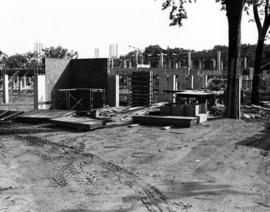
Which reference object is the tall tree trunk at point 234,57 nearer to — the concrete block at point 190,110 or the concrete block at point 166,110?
the concrete block at point 190,110

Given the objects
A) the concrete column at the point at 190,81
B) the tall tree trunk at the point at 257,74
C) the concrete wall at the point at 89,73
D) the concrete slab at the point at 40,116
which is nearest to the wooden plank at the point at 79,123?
the concrete slab at the point at 40,116

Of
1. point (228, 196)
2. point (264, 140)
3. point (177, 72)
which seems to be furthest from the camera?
point (177, 72)

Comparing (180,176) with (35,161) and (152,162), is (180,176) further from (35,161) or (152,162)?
(35,161)

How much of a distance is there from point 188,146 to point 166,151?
3.05 feet

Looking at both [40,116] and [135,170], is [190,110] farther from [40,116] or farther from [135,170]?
[135,170]

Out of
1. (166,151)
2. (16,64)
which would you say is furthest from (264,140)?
(16,64)

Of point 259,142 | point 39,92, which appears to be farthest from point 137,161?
point 39,92

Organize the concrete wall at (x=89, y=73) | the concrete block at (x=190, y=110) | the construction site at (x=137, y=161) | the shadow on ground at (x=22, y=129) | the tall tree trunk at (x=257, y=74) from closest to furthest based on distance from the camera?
the construction site at (x=137, y=161) → the shadow on ground at (x=22, y=129) → the concrete block at (x=190, y=110) → the tall tree trunk at (x=257, y=74) → the concrete wall at (x=89, y=73)

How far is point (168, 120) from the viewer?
14633 mm

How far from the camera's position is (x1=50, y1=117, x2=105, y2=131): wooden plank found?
13.8m

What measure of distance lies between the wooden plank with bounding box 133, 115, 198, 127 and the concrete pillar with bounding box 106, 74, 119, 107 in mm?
8223

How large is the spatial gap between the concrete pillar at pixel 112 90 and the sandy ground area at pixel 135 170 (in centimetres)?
1012

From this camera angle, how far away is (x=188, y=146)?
421 inches

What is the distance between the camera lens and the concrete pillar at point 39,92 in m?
20.8
